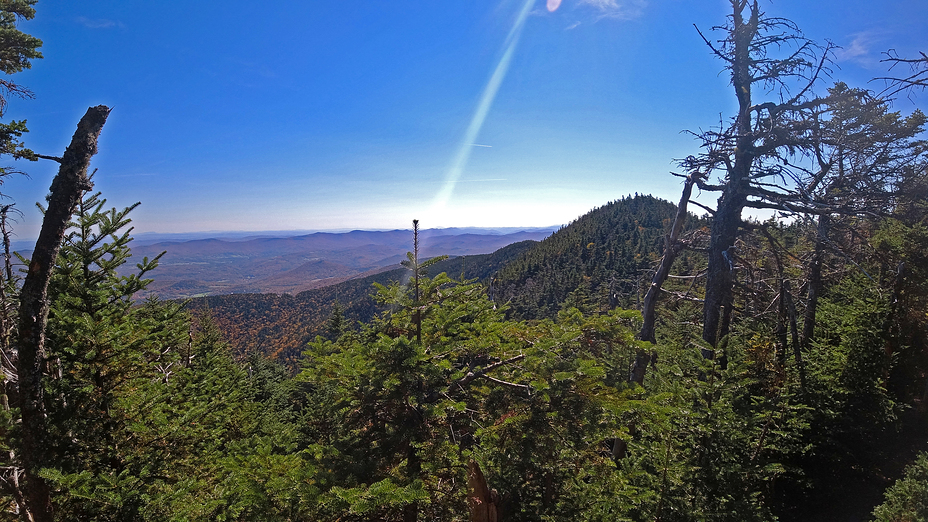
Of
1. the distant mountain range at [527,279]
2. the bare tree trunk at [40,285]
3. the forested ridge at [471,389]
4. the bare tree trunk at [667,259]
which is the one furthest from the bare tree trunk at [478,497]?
the distant mountain range at [527,279]

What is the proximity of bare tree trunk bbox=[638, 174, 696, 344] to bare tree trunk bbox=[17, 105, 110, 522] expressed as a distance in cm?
927

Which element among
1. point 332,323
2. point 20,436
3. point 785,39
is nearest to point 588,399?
point 785,39

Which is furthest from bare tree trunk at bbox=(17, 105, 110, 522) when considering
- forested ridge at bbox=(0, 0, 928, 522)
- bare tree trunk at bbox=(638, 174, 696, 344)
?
bare tree trunk at bbox=(638, 174, 696, 344)

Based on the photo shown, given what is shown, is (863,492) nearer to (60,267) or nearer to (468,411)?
(468,411)

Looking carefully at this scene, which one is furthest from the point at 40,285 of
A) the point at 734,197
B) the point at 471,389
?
the point at 734,197

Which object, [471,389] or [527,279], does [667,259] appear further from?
[527,279]

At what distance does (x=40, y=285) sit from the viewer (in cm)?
473

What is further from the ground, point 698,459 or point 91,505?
point 698,459

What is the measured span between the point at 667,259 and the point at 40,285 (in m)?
9.89

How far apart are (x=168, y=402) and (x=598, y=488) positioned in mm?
9769

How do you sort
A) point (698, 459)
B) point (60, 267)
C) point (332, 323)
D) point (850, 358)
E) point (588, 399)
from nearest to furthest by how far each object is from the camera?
1. point (588, 399)
2. point (698, 459)
3. point (60, 267)
4. point (850, 358)
5. point (332, 323)

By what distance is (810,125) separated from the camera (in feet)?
16.8

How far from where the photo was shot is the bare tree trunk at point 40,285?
4.66 m

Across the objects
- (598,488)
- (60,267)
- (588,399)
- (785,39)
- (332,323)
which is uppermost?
(785,39)
